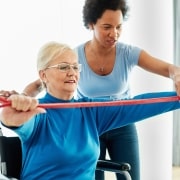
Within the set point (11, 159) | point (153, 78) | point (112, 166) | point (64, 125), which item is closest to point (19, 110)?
point (64, 125)

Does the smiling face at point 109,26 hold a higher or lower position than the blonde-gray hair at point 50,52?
higher

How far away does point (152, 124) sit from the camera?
2.89m

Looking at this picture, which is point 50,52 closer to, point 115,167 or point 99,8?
point 99,8

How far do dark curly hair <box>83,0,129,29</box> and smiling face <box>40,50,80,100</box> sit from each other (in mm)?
396

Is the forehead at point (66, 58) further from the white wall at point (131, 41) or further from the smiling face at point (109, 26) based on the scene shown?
the white wall at point (131, 41)

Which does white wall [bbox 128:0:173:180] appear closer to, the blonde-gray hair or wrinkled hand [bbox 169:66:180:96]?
wrinkled hand [bbox 169:66:180:96]

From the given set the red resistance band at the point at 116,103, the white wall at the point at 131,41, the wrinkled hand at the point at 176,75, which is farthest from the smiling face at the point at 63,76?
the white wall at the point at 131,41

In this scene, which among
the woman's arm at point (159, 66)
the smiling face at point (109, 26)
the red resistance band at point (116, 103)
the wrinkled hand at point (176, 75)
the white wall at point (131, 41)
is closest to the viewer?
the red resistance band at point (116, 103)

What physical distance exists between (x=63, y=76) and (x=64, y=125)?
0.69 ft

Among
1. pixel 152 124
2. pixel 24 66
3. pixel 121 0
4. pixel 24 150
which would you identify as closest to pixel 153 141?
pixel 152 124

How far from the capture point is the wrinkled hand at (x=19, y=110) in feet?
4.22

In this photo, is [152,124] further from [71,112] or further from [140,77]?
[71,112]

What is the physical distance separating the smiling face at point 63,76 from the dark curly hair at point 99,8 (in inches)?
15.6

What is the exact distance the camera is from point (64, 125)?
64.0 inches
